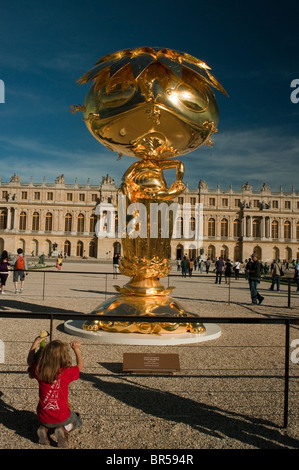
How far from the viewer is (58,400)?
2.36 metres

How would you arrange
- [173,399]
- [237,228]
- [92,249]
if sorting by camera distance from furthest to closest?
[237,228] < [92,249] < [173,399]

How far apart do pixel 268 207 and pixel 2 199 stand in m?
39.3

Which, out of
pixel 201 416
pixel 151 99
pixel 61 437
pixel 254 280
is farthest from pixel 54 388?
pixel 254 280

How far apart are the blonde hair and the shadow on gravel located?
0.85 meters

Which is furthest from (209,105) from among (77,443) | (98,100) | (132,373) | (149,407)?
(77,443)

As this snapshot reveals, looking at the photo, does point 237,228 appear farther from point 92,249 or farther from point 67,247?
point 67,247

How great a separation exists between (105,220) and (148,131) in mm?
47525

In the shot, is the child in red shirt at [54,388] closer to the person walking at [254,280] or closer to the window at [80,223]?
the person walking at [254,280]

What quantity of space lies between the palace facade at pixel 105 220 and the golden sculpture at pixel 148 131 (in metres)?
46.3

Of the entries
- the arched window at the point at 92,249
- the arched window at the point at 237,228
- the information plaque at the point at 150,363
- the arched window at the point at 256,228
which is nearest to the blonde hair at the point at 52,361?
the information plaque at the point at 150,363

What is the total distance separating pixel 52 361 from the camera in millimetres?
2326

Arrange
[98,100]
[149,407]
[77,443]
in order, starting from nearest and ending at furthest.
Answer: [77,443] → [149,407] → [98,100]
